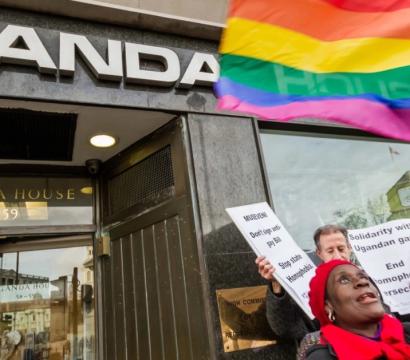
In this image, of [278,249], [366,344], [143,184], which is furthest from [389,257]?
[143,184]

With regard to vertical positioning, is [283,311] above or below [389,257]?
below

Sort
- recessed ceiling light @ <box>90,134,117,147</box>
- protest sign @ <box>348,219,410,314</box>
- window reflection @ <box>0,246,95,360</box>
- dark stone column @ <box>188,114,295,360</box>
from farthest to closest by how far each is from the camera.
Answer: recessed ceiling light @ <box>90,134,117,147</box> → window reflection @ <box>0,246,95,360</box> → dark stone column @ <box>188,114,295,360</box> → protest sign @ <box>348,219,410,314</box>

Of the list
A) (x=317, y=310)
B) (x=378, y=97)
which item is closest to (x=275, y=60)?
(x=378, y=97)

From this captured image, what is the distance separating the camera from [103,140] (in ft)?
13.6

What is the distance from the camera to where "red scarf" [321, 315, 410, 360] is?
6.00ft

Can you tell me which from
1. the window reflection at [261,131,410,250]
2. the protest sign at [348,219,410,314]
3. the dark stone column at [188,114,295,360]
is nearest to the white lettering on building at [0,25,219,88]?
the dark stone column at [188,114,295,360]

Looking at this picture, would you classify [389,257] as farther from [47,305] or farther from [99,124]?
[47,305]

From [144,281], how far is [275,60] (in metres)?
2.31

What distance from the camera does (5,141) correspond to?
402 cm

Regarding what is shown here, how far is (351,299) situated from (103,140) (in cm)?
282

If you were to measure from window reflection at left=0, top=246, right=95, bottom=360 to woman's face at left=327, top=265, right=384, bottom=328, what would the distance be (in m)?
2.80

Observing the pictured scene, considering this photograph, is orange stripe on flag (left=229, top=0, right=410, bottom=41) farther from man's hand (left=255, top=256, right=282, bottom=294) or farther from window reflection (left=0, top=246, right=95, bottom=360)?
window reflection (left=0, top=246, right=95, bottom=360)

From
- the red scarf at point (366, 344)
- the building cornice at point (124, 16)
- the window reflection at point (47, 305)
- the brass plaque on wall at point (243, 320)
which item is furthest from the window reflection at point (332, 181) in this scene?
the window reflection at point (47, 305)

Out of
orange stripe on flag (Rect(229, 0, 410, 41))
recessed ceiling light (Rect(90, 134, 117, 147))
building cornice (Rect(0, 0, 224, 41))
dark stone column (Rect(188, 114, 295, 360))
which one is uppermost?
building cornice (Rect(0, 0, 224, 41))
